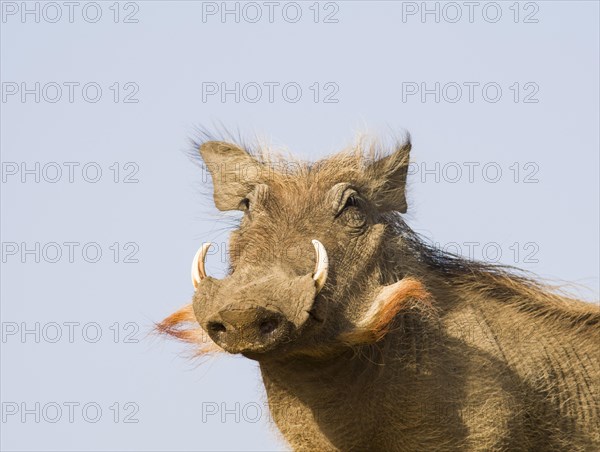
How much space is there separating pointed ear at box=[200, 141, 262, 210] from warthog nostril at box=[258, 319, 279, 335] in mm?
1375

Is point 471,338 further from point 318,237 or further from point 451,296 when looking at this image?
point 318,237

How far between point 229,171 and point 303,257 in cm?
123

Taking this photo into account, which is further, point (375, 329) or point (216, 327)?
point (375, 329)

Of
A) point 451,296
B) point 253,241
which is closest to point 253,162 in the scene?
point 253,241

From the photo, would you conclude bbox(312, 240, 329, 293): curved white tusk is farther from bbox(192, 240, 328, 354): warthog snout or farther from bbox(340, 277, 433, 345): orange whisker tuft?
bbox(340, 277, 433, 345): orange whisker tuft

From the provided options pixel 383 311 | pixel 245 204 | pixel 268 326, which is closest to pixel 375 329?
pixel 383 311

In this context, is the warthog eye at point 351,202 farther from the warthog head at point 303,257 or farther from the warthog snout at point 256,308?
the warthog snout at point 256,308

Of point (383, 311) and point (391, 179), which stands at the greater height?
point (391, 179)

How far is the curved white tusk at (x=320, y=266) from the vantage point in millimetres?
7121

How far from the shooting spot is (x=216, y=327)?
22.6 feet

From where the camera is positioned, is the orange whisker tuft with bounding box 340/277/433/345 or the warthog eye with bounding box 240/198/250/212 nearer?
the orange whisker tuft with bounding box 340/277/433/345

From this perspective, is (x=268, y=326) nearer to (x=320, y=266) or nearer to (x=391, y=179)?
(x=320, y=266)

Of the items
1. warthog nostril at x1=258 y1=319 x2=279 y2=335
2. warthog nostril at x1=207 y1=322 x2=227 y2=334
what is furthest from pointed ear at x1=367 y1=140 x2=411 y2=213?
warthog nostril at x1=207 y1=322 x2=227 y2=334

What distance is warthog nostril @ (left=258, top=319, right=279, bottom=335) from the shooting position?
6.83 metres
